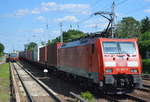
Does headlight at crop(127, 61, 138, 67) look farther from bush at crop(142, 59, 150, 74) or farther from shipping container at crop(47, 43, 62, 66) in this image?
bush at crop(142, 59, 150, 74)

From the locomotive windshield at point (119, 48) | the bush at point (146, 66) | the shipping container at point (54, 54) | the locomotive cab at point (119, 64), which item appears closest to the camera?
the locomotive cab at point (119, 64)

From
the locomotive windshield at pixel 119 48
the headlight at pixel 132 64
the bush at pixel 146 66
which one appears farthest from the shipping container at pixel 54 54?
the headlight at pixel 132 64

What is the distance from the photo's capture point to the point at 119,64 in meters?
13.4

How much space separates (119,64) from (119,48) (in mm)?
837

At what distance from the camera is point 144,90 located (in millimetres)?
15773

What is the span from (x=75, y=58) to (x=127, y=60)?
4682mm

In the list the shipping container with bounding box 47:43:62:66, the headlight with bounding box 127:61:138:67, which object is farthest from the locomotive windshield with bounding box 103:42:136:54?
the shipping container with bounding box 47:43:62:66

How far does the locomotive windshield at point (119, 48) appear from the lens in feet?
44.5

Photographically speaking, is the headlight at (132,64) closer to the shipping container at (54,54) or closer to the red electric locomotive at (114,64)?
the red electric locomotive at (114,64)

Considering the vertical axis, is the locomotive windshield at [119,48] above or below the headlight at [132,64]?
above

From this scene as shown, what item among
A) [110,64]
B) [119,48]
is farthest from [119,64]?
[119,48]

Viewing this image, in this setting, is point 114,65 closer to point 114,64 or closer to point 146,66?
point 114,64

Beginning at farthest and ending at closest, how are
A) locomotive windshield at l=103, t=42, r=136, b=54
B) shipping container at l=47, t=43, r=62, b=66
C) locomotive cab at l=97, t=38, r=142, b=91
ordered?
1. shipping container at l=47, t=43, r=62, b=66
2. locomotive windshield at l=103, t=42, r=136, b=54
3. locomotive cab at l=97, t=38, r=142, b=91

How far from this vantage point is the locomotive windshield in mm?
13568
